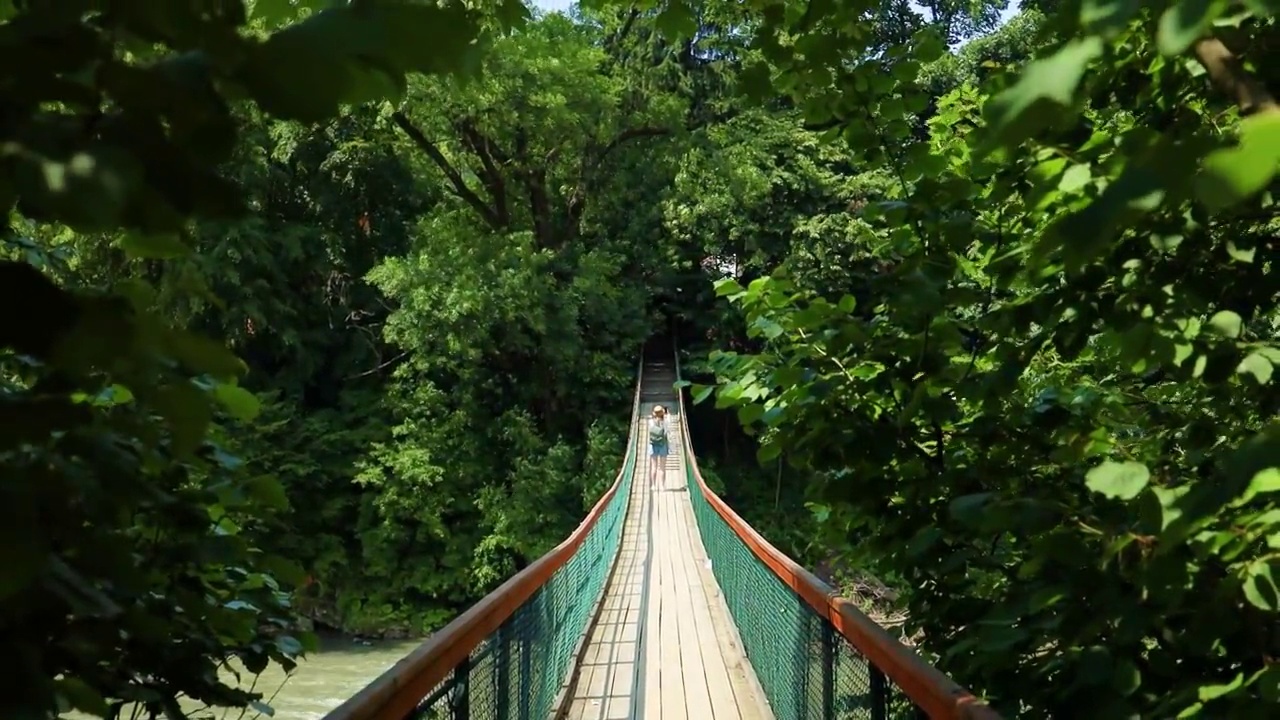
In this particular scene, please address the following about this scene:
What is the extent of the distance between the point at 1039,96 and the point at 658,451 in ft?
47.4

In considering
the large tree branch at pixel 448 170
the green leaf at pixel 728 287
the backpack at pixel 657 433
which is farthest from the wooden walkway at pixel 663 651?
the large tree branch at pixel 448 170

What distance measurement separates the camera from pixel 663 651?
5395 mm

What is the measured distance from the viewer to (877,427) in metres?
1.97

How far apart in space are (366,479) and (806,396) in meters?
17.9

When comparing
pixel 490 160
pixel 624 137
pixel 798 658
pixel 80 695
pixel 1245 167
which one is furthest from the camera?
pixel 624 137

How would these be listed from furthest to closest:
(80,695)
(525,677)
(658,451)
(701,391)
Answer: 1. (658,451)
2. (525,677)
3. (701,391)
4. (80,695)

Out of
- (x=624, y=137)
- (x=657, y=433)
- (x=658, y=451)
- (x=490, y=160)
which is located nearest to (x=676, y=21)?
(x=657, y=433)

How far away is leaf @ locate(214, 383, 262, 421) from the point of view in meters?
1.10

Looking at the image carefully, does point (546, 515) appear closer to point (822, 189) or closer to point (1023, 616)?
point (822, 189)

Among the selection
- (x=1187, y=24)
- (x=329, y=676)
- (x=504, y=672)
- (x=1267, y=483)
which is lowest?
(x=329, y=676)

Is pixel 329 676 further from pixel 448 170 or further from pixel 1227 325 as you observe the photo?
pixel 1227 325

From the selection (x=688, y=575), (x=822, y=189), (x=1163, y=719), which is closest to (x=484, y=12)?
(x=1163, y=719)

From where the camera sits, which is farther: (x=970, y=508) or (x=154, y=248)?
(x=970, y=508)

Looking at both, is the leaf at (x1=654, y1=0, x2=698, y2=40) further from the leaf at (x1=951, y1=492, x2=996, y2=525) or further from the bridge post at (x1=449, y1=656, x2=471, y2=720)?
the bridge post at (x1=449, y1=656, x2=471, y2=720)
